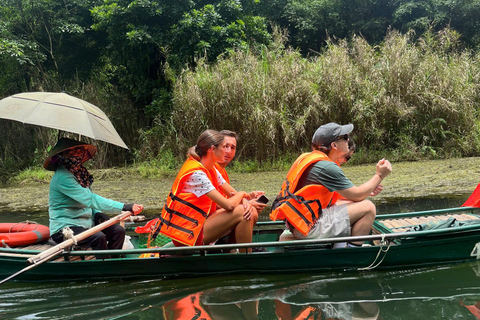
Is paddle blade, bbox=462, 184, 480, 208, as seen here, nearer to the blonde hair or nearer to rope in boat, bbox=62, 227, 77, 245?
the blonde hair

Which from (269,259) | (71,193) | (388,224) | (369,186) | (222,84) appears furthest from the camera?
(222,84)

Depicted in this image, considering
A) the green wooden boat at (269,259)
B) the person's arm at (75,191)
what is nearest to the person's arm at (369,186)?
the green wooden boat at (269,259)

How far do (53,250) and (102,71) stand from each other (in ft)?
43.1

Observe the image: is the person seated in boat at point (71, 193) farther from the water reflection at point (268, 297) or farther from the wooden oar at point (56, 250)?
the water reflection at point (268, 297)

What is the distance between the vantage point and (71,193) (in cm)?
351

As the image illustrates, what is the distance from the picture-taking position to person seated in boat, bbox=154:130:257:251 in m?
3.33

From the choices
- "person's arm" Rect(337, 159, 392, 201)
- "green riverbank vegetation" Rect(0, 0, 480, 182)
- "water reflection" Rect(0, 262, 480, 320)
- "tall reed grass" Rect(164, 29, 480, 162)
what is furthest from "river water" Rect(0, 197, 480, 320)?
"tall reed grass" Rect(164, 29, 480, 162)

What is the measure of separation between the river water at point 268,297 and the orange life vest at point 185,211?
18.5 inches

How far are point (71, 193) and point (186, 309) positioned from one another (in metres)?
1.29

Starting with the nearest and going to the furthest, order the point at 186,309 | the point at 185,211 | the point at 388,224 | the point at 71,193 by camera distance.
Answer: the point at 186,309
the point at 185,211
the point at 71,193
the point at 388,224

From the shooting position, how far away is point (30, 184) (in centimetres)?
1020

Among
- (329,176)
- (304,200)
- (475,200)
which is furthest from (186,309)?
(475,200)

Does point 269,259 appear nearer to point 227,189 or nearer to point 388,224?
point 227,189

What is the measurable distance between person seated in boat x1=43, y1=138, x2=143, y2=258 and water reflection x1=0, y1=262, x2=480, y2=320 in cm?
47
